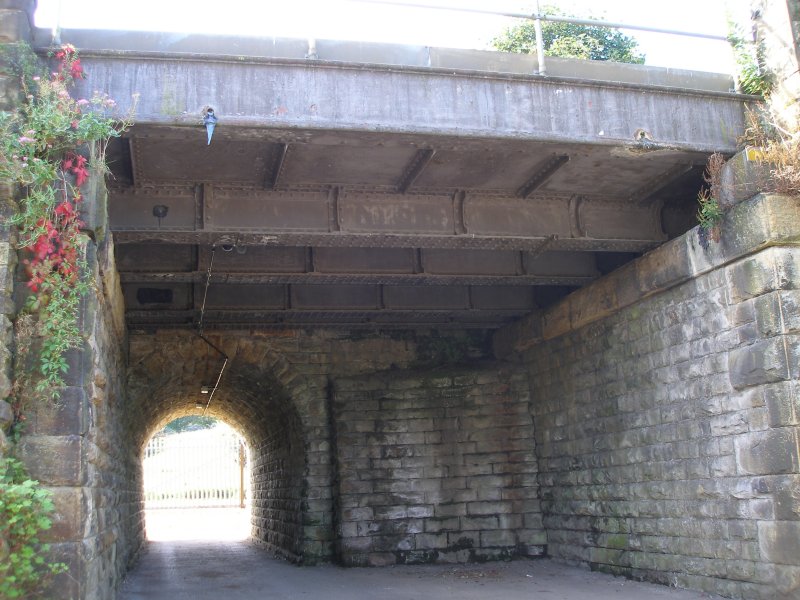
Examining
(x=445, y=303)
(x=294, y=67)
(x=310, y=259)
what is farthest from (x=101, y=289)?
(x=445, y=303)

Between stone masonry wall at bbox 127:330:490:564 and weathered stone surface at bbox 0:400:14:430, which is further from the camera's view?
stone masonry wall at bbox 127:330:490:564

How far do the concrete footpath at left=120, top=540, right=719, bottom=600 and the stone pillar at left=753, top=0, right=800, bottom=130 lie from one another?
5.30 m

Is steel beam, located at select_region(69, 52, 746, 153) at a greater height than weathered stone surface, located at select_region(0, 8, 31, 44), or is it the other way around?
weathered stone surface, located at select_region(0, 8, 31, 44)

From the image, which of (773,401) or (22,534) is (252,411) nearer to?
(22,534)

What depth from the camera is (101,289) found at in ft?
23.6

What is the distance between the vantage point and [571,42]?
15594 millimetres

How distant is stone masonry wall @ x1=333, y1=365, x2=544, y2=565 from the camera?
12.9 m

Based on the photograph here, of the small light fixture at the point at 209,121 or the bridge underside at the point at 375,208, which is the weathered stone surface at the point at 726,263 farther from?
the small light fixture at the point at 209,121

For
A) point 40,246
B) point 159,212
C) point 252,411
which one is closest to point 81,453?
point 40,246

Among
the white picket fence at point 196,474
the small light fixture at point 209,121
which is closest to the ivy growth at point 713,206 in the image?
the small light fixture at point 209,121

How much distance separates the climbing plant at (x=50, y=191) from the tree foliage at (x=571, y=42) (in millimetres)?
10659

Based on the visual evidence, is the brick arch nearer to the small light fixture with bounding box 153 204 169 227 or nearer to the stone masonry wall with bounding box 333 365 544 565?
the stone masonry wall with bounding box 333 365 544 565

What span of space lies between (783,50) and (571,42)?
25.5 ft

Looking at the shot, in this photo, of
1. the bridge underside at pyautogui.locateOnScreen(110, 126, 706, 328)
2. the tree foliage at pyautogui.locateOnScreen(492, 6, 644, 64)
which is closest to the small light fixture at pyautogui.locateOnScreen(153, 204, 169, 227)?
the bridge underside at pyautogui.locateOnScreen(110, 126, 706, 328)
